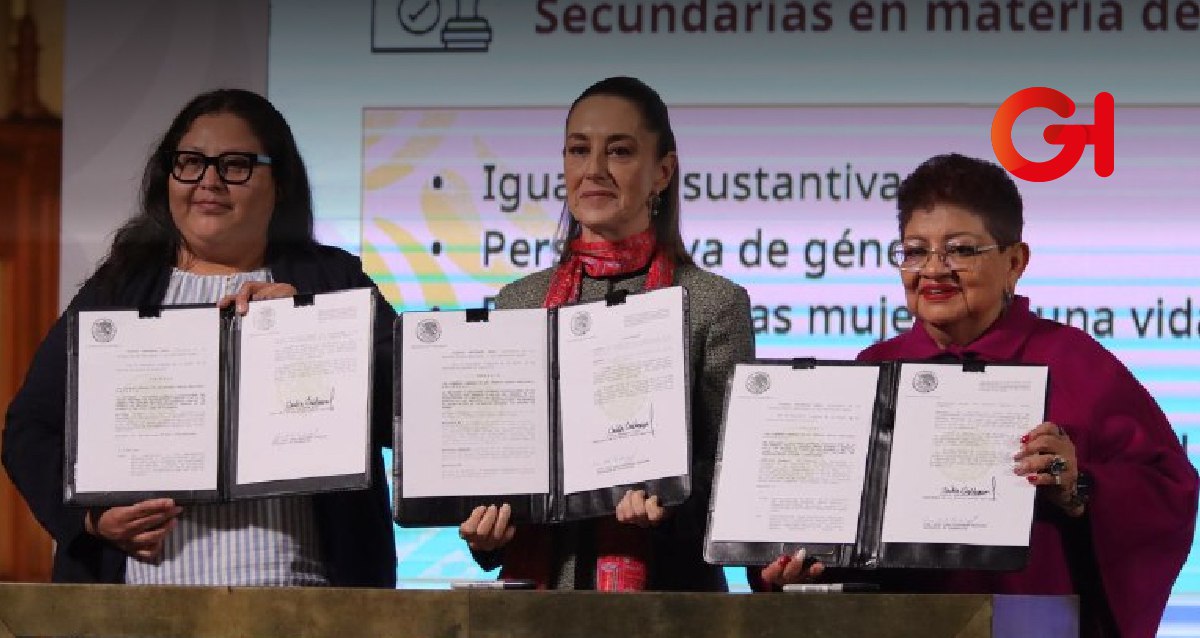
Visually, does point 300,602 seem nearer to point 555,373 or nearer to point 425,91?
point 555,373

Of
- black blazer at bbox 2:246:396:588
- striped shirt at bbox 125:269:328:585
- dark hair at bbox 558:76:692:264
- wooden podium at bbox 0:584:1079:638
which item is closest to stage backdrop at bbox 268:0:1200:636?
dark hair at bbox 558:76:692:264

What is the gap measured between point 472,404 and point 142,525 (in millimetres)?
588

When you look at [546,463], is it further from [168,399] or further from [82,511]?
[82,511]

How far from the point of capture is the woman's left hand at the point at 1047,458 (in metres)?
3.12

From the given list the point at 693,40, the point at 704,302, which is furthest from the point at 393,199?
the point at 704,302

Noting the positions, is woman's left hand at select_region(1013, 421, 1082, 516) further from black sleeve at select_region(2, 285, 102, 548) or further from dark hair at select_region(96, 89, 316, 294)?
black sleeve at select_region(2, 285, 102, 548)

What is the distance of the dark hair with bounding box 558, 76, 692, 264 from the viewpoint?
370 centimetres

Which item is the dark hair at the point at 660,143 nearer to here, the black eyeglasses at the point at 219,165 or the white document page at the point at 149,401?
the black eyeglasses at the point at 219,165

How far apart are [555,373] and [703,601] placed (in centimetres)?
56

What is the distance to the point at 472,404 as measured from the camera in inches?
133

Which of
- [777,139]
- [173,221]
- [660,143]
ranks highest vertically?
[777,139]

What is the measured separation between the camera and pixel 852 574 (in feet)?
11.0

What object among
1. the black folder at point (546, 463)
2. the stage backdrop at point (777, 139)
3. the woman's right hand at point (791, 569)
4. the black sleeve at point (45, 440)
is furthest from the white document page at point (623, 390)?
the stage backdrop at point (777, 139)

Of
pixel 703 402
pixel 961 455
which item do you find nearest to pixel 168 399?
pixel 703 402
